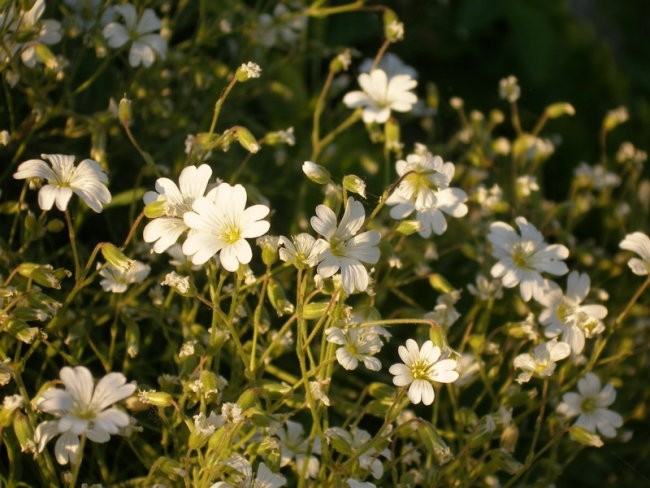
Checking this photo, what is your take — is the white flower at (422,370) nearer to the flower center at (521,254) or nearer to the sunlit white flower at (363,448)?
the sunlit white flower at (363,448)

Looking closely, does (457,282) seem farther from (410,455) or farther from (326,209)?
(326,209)

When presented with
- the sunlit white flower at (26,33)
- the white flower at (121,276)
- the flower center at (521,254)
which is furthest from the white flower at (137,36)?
the flower center at (521,254)

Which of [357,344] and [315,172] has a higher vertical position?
[315,172]

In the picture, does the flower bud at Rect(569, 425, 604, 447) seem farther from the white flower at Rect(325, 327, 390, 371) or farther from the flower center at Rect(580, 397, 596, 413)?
the white flower at Rect(325, 327, 390, 371)

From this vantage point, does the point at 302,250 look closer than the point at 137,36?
Yes

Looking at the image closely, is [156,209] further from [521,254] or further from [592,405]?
[592,405]

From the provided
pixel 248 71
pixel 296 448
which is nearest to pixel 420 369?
pixel 296 448
